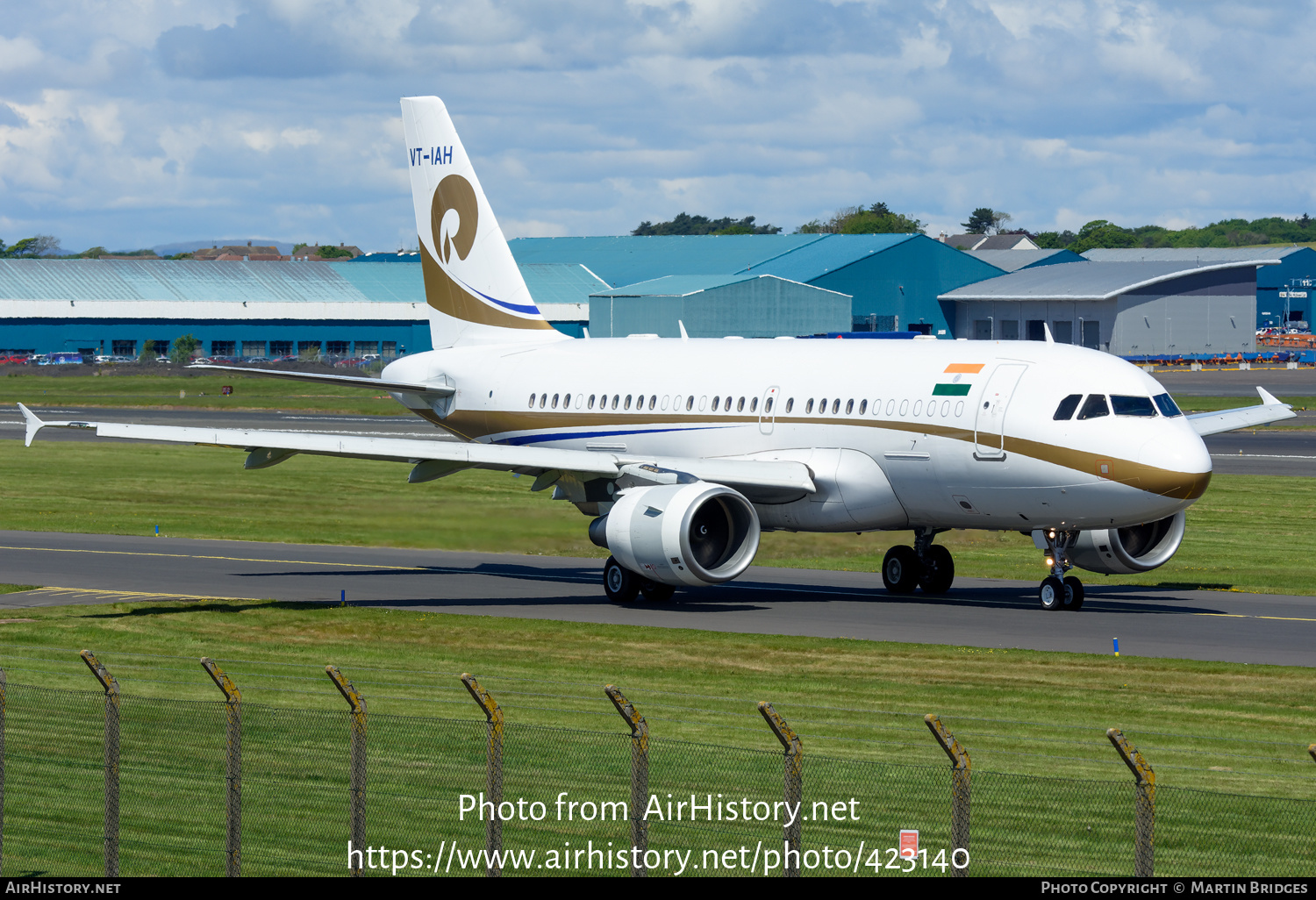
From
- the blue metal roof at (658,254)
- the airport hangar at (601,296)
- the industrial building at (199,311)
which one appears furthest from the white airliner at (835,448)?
the industrial building at (199,311)

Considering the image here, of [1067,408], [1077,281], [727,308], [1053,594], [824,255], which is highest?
[824,255]

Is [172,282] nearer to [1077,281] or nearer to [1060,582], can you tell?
[1077,281]

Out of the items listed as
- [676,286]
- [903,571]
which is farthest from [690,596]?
[676,286]

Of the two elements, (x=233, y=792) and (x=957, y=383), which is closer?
(x=233, y=792)

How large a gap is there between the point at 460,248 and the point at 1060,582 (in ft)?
58.2

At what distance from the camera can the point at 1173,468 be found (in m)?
29.3

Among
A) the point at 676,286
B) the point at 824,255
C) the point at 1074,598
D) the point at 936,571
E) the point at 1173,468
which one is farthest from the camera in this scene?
the point at 824,255

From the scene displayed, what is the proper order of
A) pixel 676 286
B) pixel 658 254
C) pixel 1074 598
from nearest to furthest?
pixel 1074 598
pixel 676 286
pixel 658 254

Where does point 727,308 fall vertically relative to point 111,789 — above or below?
above

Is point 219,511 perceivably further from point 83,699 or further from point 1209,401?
point 1209,401

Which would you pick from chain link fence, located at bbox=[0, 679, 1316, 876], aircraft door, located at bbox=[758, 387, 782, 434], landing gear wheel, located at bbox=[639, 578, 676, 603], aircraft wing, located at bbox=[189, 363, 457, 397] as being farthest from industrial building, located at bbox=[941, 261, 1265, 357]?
chain link fence, located at bbox=[0, 679, 1316, 876]

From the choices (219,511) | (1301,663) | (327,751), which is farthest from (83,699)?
(219,511)

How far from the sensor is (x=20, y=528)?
48.5 m

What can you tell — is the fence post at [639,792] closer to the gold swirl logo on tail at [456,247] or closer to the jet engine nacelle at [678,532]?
the jet engine nacelle at [678,532]
